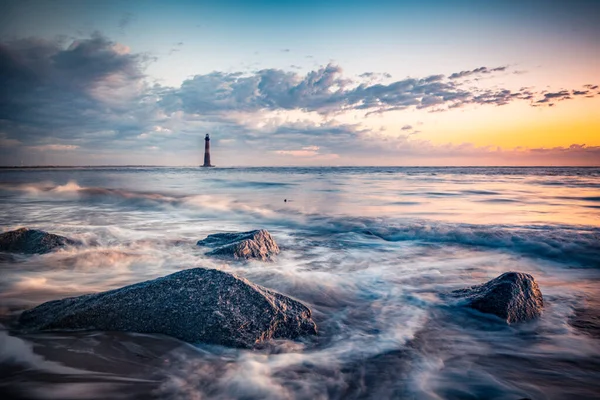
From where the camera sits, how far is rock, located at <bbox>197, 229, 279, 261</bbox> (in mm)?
6105

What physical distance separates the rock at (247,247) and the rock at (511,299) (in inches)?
138

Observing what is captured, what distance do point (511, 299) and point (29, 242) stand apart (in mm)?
7804

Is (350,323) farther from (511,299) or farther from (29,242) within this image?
(29,242)

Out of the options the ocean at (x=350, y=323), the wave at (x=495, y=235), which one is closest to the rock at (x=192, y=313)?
the ocean at (x=350, y=323)

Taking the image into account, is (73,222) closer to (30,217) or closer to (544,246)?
(30,217)

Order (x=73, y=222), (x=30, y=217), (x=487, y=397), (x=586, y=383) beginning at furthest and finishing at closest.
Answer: (x=30, y=217)
(x=73, y=222)
(x=586, y=383)
(x=487, y=397)

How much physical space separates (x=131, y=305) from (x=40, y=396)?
98 cm

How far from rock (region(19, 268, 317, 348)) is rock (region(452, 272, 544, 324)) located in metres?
2.11

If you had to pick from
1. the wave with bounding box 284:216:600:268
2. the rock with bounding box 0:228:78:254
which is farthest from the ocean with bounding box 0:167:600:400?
the rock with bounding box 0:228:78:254

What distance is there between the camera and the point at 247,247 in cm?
620

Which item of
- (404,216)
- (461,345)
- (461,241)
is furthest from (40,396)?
(404,216)

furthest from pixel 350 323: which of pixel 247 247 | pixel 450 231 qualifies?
pixel 450 231

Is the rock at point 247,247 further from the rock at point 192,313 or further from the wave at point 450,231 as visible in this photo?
the wave at point 450,231

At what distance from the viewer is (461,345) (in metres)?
3.41
